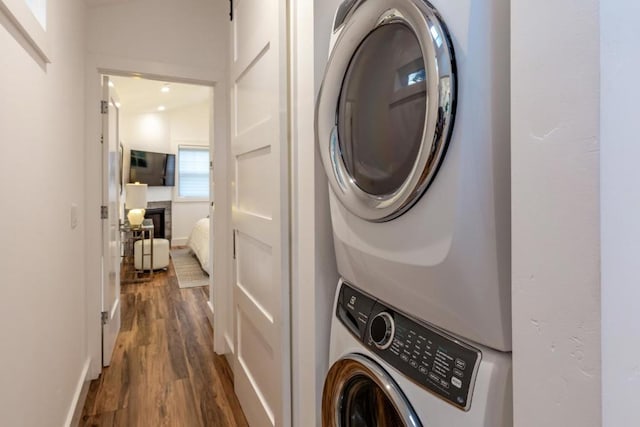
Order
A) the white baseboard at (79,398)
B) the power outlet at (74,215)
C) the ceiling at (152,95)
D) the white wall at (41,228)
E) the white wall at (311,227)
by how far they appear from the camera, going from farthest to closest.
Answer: the ceiling at (152,95) → the power outlet at (74,215) → the white baseboard at (79,398) → the white wall at (311,227) → the white wall at (41,228)

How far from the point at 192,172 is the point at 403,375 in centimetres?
734

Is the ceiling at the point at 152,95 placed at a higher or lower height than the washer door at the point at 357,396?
higher

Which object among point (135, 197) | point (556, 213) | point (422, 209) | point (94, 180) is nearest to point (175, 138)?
point (135, 197)

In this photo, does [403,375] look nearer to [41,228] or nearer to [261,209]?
[261,209]

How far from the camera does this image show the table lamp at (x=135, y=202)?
202 inches

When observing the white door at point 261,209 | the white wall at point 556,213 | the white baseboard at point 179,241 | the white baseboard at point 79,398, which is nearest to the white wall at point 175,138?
the white baseboard at point 179,241

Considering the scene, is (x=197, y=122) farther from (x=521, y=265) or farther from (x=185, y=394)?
(x=521, y=265)

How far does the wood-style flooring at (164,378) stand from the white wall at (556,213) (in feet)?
5.87

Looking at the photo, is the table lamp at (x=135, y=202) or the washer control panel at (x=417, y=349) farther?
the table lamp at (x=135, y=202)

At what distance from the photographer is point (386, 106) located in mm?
793

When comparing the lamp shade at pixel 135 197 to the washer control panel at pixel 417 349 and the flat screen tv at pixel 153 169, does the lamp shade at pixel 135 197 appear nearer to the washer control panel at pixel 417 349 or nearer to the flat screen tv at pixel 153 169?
the flat screen tv at pixel 153 169

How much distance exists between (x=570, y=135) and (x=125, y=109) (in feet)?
23.5

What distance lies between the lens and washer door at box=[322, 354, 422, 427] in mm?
835

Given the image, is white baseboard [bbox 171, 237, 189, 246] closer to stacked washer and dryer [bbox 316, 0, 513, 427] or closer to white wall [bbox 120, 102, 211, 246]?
white wall [bbox 120, 102, 211, 246]
